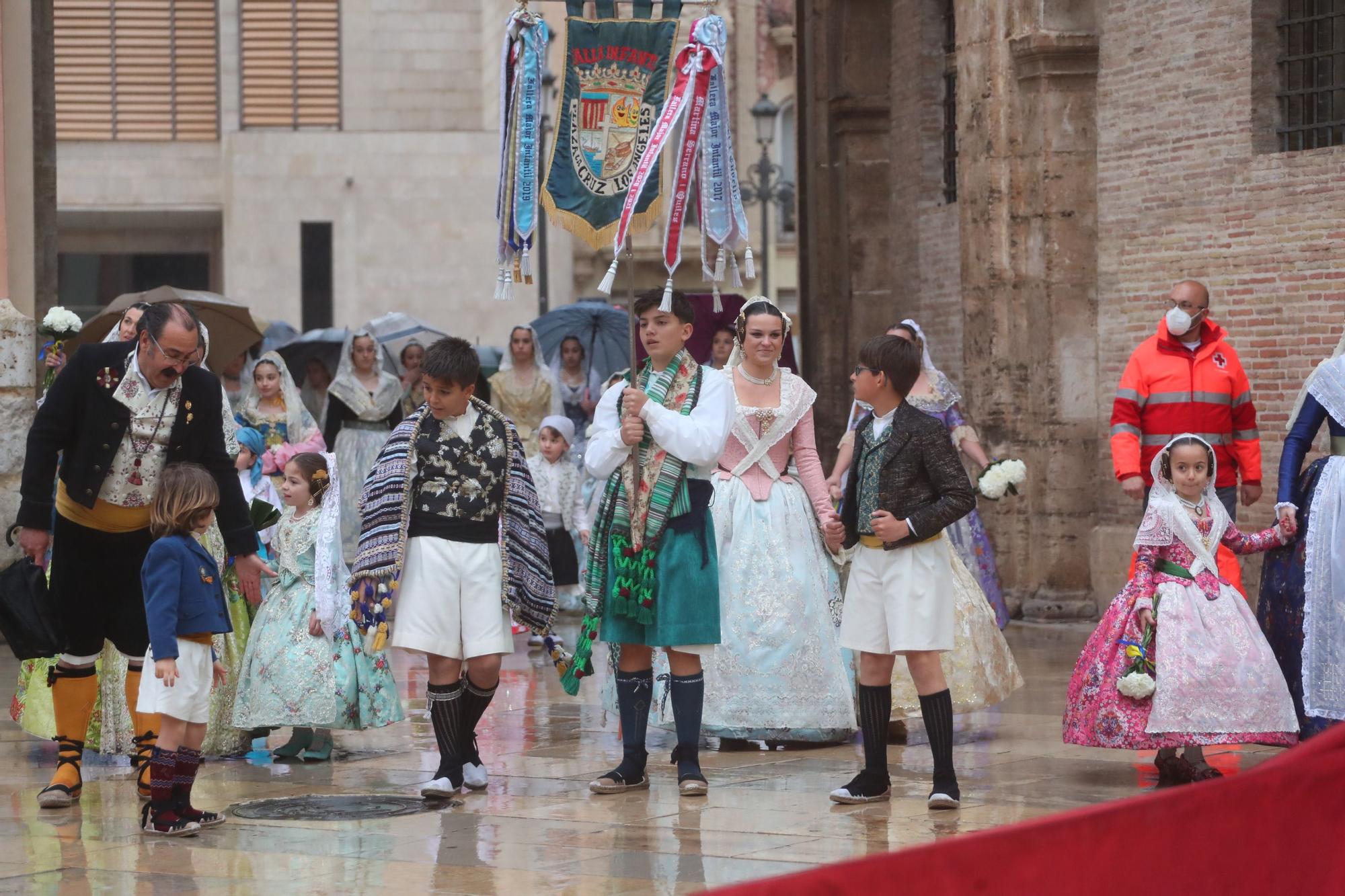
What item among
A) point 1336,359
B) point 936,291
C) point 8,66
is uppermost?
point 8,66

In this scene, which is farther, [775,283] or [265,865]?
[775,283]

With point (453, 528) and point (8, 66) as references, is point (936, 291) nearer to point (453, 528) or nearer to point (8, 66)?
point (8, 66)

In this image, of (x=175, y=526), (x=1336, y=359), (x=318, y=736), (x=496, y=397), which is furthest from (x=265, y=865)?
(x=496, y=397)

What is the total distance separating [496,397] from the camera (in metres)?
16.1

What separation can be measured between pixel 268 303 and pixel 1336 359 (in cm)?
2810

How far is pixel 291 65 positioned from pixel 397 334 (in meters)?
20.1

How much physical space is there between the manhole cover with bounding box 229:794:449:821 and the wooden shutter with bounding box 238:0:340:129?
2969cm

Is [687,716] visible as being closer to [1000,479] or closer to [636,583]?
[636,583]

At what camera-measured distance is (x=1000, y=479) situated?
9.62 m

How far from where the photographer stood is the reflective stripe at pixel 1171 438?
9.59 m

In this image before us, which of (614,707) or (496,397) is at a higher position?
(496,397)

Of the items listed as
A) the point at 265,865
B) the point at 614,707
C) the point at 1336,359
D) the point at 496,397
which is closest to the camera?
the point at 265,865

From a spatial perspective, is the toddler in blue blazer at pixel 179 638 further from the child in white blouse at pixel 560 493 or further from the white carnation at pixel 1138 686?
the child in white blouse at pixel 560 493

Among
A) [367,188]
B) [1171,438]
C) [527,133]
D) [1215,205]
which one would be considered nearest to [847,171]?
[1215,205]
